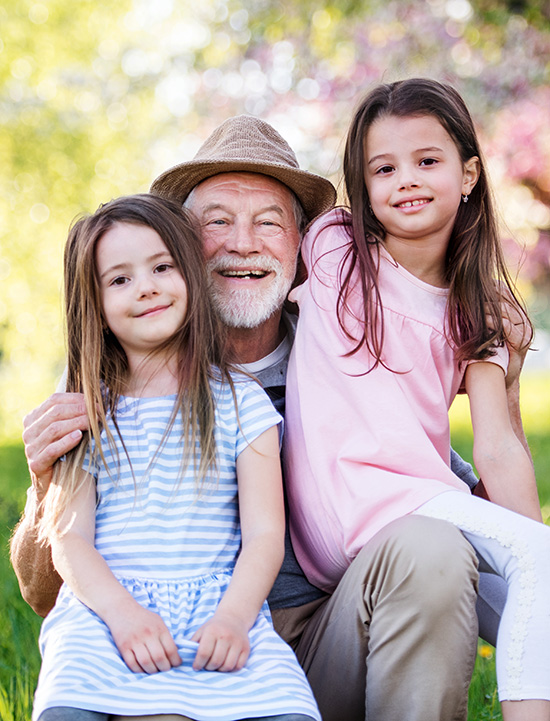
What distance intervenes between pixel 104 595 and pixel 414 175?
139 centimetres

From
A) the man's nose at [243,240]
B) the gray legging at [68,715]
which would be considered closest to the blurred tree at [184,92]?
the man's nose at [243,240]

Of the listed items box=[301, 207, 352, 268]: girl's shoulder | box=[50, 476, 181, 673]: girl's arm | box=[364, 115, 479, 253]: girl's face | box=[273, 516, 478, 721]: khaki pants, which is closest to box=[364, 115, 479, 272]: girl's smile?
box=[364, 115, 479, 253]: girl's face

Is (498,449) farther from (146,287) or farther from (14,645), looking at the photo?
(14,645)

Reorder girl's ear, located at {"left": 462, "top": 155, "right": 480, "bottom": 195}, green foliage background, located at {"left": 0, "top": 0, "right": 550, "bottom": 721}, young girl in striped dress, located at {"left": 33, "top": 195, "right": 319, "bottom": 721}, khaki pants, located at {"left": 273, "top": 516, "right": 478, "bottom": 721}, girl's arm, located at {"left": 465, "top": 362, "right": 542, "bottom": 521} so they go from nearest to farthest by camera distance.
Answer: young girl in striped dress, located at {"left": 33, "top": 195, "right": 319, "bottom": 721} < khaki pants, located at {"left": 273, "top": 516, "right": 478, "bottom": 721} < girl's arm, located at {"left": 465, "top": 362, "right": 542, "bottom": 521} < girl's ear, located at {"left": 462, "top": 155, "right": 480, "bottom": 195} < green foliage background, located at {"left": 0, "top": 0, "right": 550, "bottom": 721}

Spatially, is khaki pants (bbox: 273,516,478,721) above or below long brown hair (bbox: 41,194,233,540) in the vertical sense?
below

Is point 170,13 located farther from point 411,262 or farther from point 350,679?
point 350,679

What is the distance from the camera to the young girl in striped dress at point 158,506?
1.79 m

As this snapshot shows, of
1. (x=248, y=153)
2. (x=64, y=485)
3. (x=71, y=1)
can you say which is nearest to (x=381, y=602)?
(x=64, y=485)

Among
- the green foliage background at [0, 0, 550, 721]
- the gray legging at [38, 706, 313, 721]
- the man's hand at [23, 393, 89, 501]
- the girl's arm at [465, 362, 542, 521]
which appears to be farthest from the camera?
the green foliage background at [0, 0, 550, 721]

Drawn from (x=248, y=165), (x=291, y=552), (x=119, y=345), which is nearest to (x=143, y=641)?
(x=291, y=552)

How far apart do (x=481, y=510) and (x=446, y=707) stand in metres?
0.45

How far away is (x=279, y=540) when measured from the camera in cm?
213

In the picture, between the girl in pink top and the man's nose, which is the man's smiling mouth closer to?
the man's nose

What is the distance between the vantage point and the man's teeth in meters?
2.78
